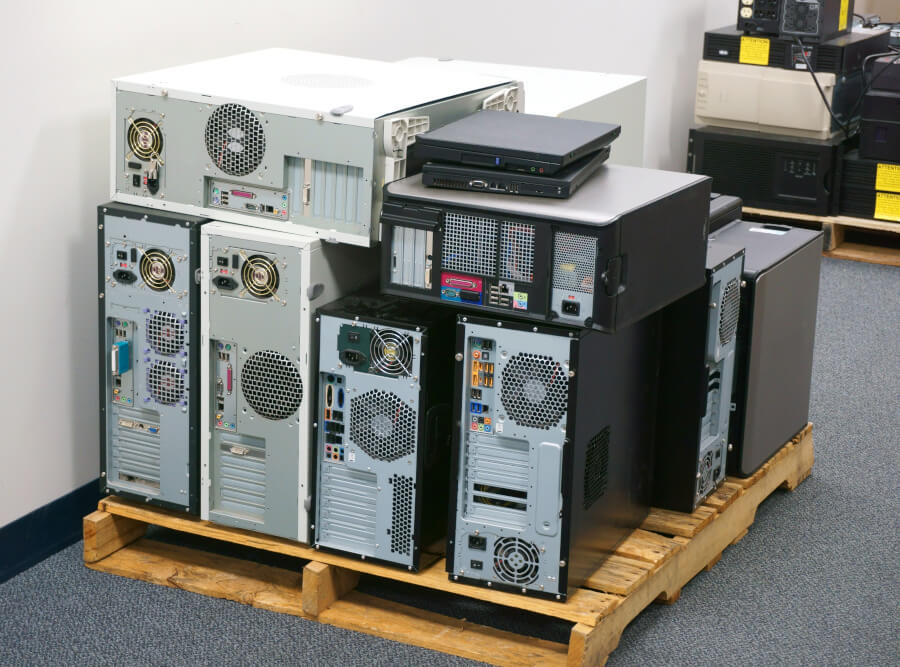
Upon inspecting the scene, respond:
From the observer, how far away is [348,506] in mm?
3057

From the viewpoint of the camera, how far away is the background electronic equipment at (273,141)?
2.88m

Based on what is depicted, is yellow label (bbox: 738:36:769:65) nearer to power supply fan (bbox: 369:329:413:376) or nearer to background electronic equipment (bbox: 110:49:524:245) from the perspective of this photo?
background electronic equipment (bbox: 110:49:524:245)

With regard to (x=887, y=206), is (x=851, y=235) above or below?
below

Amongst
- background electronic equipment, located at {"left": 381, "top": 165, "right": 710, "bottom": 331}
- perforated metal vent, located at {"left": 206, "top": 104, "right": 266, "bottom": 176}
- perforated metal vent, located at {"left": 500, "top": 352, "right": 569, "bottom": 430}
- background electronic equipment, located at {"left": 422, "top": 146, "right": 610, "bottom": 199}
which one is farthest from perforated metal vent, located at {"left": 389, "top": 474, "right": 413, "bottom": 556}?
perforated metal vent, located at {"left": 206, "top": 104, "right": 266, "bottom": 176}

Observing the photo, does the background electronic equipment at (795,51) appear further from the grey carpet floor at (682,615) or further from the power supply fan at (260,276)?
the power supply fan at (260,276)

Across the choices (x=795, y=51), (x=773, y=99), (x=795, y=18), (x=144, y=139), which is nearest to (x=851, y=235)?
(x=773, y=99)

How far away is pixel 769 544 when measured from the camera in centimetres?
354

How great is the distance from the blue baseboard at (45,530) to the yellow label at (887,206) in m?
3.79

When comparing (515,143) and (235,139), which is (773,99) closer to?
(515,143)

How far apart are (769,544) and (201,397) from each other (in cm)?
152

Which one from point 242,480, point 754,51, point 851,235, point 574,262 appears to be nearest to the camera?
point 574,262

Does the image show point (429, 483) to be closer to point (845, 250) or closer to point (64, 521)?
point (64, 521)

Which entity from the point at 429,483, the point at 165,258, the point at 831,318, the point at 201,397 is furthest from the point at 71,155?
the point at 831,318

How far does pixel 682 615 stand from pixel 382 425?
86 centimetres
